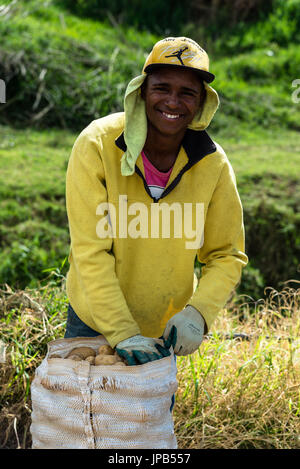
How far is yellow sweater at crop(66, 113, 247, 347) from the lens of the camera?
214 cm

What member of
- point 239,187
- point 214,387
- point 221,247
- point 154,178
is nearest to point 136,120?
point 154,178

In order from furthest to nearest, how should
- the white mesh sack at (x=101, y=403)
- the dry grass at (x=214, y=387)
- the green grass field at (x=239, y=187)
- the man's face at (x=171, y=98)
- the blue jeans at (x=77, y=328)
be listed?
1. the green grass field at (x=239, y=187)
2. the dry grass at (x=214, y=387)
3. the blue jeans at (x=77, y=328)
4. the man's face at (x=171, y=98)
5. the white mesh sack at (x=101, y=403)

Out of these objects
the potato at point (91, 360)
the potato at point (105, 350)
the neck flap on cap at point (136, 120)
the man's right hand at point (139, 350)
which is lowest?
the potato at point (105, 350)

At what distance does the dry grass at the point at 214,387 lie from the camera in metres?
2.66

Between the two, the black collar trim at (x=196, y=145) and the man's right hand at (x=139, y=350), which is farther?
the black collar trim at (x=196, y=145)

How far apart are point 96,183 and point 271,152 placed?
381cm

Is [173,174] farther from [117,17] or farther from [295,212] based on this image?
[117,17]

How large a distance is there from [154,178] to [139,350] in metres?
0.69

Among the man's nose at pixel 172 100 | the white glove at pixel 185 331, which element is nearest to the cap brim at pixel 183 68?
the man's nose at pixel 172 100

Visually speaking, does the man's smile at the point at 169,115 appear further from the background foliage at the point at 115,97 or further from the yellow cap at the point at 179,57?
the background foliage at the point at 115,97

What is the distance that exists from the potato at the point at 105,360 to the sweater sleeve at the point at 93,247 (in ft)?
0.22

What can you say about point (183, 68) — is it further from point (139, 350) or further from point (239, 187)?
point (239, 187)

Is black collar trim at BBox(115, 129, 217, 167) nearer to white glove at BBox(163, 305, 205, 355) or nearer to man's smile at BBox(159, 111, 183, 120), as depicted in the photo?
man's smile at BBox(159, 111, 183, 120)
